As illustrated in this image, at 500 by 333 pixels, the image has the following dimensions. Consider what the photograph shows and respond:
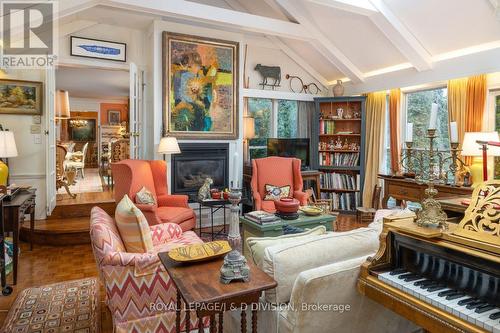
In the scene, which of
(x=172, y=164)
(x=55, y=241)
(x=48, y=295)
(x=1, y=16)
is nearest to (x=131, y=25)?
(x=1, y=16)

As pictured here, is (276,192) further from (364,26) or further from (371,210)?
(364,26)

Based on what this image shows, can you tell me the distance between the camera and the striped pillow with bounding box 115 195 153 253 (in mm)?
2338

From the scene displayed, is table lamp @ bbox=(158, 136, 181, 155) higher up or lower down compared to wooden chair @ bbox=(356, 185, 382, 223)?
higher up

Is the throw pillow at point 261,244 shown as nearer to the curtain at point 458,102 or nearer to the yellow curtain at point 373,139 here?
the curtain at point 458,102

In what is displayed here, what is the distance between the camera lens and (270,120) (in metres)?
6.12

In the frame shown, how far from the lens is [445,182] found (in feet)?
12.7

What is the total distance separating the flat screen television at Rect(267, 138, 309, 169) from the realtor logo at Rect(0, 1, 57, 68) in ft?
11.2

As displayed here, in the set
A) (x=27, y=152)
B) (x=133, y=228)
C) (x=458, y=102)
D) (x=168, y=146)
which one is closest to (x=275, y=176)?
(x=168, y=146)

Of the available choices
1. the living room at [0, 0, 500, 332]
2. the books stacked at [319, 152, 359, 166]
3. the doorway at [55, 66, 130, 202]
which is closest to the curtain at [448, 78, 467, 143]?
the living room at [0, 0, 500, 332]

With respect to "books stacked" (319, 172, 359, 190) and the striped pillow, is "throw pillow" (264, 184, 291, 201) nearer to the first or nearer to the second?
"books stacked" (319, 172, 359, 190)

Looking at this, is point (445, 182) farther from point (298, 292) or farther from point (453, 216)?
point (298, 292)

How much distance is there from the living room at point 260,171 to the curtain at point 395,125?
3cm

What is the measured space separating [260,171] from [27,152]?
3.18m

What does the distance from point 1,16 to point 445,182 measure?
5389 mm
